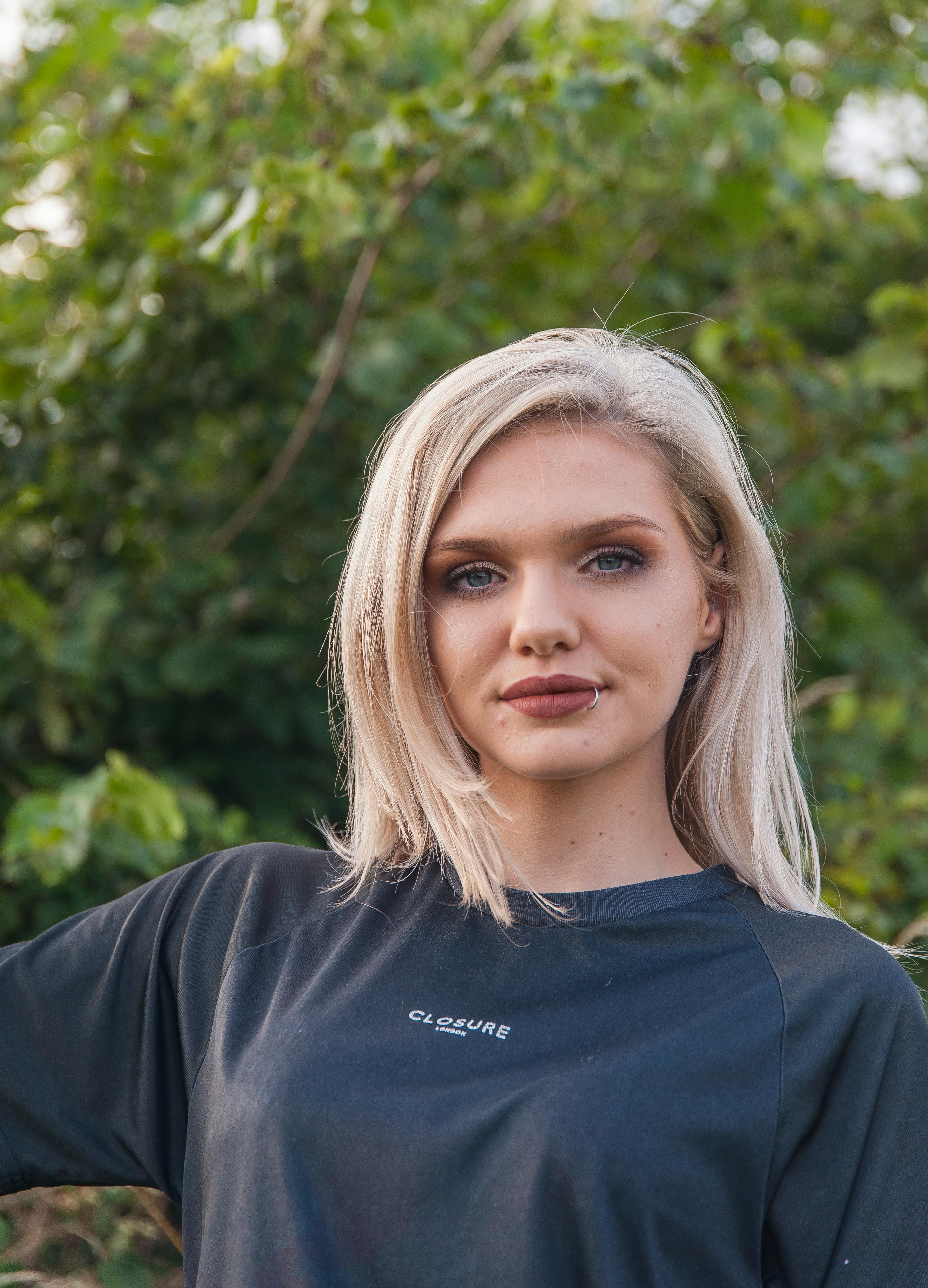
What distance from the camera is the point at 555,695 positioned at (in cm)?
140

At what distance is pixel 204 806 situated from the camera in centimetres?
247

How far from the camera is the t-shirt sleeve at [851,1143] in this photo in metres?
1.21

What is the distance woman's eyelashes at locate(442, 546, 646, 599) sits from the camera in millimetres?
1442

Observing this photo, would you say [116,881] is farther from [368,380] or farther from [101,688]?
[368,380]

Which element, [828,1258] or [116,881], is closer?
[828,1258]

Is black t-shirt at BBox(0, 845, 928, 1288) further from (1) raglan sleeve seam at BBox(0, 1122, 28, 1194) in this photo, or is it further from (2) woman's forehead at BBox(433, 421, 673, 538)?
(2) woman's forehead at BBox(433, 421, 673, 538)

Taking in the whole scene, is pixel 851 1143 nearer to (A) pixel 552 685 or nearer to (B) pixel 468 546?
(A) pixel 552 685

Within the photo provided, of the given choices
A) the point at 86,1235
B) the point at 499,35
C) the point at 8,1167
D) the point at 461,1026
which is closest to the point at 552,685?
the point at 461,1026

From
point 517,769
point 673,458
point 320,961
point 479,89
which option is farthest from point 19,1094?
point 479,89

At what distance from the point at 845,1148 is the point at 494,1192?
36 cm

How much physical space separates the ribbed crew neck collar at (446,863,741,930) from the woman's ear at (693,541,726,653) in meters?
0.32

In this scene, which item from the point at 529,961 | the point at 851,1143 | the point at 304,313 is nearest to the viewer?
the point at 851,1143

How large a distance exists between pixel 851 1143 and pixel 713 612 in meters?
0.69

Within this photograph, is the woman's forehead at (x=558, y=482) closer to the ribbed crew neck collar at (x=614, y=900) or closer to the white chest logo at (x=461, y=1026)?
the ribbed crew neck collar at (x=614, y=900)
